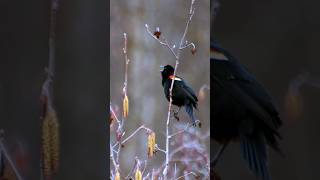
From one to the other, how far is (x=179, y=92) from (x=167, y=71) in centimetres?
11

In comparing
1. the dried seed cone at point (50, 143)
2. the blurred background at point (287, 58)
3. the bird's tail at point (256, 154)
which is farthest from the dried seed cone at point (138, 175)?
the blurred background at point (287, 58)

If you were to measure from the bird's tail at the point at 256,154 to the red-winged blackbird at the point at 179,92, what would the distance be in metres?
0.28

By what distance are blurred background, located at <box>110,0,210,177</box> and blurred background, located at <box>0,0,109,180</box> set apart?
7cm

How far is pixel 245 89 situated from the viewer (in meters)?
2.85

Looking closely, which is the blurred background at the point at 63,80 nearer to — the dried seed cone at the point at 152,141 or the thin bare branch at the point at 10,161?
the thin bare branch at the point at 10,161

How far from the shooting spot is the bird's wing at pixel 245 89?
2.80 meters

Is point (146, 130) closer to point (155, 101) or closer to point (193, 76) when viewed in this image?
point (155, 101)

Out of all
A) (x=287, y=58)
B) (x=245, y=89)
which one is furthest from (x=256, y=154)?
(x=287, y=58)

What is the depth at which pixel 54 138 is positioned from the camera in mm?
2998

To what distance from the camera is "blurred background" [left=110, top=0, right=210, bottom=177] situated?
2992 mm

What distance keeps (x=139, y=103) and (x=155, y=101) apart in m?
0.07

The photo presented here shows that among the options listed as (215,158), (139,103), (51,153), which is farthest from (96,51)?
(215,158)

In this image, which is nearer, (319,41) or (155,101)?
(319,41)

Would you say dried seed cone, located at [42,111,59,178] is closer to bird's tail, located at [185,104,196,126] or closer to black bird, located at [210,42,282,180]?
bird's tail, located at [185,104,196,126]
